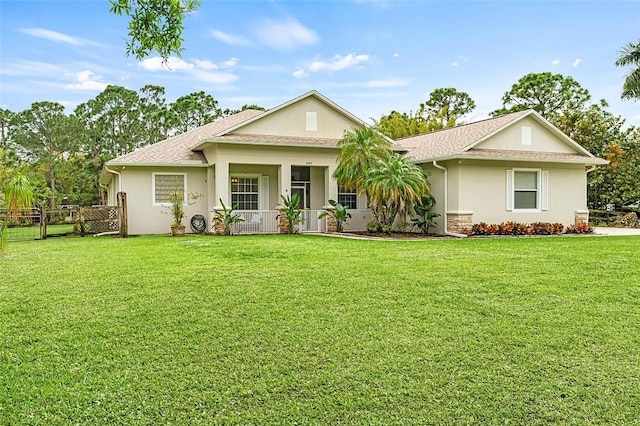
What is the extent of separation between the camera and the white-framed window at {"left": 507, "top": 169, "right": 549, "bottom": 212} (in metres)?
17.1

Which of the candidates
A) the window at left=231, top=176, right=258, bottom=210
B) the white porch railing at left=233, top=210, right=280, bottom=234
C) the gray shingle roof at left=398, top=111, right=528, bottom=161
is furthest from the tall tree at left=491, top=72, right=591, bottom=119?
the white porch railing at left=233, top=210, right=280, bottom=234

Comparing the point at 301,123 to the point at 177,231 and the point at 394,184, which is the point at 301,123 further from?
the point at 177,231

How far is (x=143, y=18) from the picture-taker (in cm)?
445

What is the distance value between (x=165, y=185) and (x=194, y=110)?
24.9 m

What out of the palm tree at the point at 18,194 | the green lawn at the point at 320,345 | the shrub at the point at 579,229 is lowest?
the green lawn at the point at 320,345

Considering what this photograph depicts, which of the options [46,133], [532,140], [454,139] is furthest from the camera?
[46,133]

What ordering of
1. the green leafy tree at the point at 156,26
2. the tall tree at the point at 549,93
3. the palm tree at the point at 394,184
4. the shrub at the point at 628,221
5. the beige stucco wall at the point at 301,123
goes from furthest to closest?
the tall tree at the point at 549,93 → the shrub at the point at 628,221 → the beige stucco wall at the point at 301,123 → the palm tree at the point at 394,184 → the green leafy tree at the point at 156,26

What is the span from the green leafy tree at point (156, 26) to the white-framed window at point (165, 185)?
13459 mm

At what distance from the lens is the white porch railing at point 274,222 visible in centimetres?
1731

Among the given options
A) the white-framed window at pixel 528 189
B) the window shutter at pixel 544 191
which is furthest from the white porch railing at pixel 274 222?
the window shutter at pixel 544 191

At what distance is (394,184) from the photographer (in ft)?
48.3

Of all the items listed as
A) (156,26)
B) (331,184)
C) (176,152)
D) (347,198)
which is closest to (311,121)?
(331,184)

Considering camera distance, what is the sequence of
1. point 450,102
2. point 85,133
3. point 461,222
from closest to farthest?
point 461,222, point 85,133, point 450,102

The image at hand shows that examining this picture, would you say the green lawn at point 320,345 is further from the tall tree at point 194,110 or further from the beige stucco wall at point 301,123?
the tall tree at point 194,110
